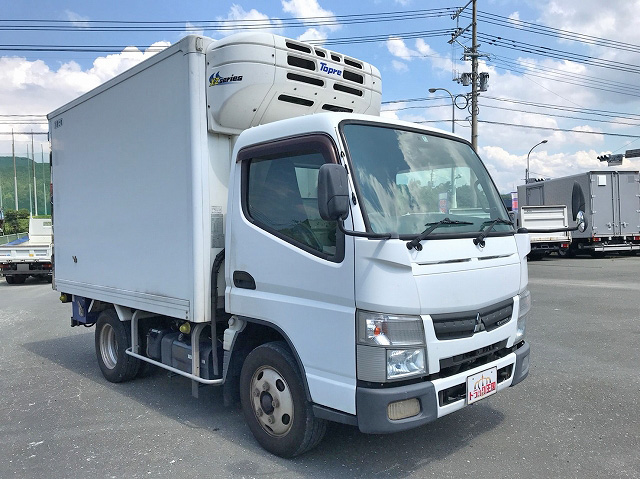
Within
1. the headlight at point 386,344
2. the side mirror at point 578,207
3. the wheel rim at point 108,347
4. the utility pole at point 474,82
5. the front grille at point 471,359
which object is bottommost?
the wheel rim at point 108,347

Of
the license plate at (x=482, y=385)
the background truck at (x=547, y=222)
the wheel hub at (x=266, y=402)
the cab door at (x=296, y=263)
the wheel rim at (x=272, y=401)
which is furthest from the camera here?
the background truck at (x=547, y=222)

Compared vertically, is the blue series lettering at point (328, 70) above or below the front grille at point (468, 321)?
above

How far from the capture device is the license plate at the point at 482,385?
3617 mm

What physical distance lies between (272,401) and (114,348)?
3139 mm

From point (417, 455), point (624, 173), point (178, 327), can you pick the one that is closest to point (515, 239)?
point (417, 455)

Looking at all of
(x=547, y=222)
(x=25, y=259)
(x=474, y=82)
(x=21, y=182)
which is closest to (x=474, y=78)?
(x=474, y=82)

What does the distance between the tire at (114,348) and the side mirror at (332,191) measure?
3695mm

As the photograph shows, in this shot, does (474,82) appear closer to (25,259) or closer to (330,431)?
(25,259)

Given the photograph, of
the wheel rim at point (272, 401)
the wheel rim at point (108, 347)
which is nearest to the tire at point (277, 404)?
the wheel rim at point (272, 401)

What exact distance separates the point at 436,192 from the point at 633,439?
2545mm

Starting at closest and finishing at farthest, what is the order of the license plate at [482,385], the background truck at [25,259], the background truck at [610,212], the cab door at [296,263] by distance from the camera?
the cab door at [296,263], the license plate at [482,385], the background truck at [25,259], the background truck at [610,212]

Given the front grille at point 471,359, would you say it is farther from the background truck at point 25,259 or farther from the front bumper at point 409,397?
the background truck at point 25,259

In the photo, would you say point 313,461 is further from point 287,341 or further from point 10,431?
point 10,431

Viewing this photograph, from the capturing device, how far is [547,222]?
71.4ft
